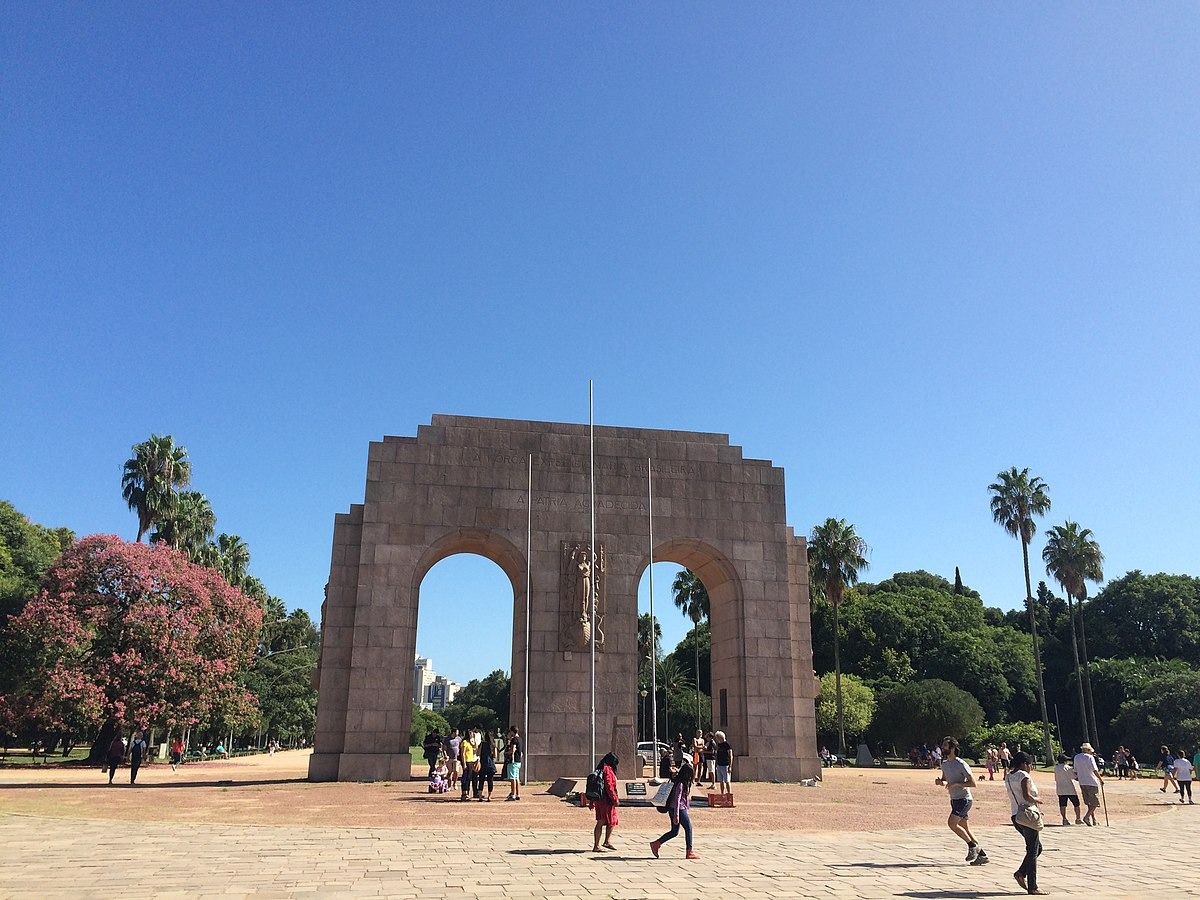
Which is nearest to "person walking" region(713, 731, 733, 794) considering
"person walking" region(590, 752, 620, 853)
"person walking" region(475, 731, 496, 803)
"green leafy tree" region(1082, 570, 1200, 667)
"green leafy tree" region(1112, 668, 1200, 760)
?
"person walking" region(475, 731, 496, 803)

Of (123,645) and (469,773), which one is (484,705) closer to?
(123,645)

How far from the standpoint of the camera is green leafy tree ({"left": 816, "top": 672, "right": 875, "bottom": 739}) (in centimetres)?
5438

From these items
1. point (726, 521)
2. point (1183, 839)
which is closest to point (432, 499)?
point (726, 521)

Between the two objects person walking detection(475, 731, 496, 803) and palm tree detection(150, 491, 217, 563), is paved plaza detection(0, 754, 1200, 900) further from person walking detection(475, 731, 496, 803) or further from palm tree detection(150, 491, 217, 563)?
palm tree detection(150, 491, 217, 563)

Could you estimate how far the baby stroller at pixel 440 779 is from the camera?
859 inches

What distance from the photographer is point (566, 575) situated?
2745cm

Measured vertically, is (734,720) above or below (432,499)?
below

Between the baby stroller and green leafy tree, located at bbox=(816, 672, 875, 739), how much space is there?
121ft

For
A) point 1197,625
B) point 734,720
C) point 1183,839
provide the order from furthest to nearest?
point 1197,625
point 734,720
point 1183,839

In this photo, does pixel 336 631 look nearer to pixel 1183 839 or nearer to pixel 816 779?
pixel 816 779

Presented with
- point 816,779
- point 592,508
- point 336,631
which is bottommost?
point 816,779

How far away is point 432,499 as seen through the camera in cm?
2766

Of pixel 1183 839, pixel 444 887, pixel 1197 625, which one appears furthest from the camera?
pixel 1197 625

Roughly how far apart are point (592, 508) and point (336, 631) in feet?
28.8
